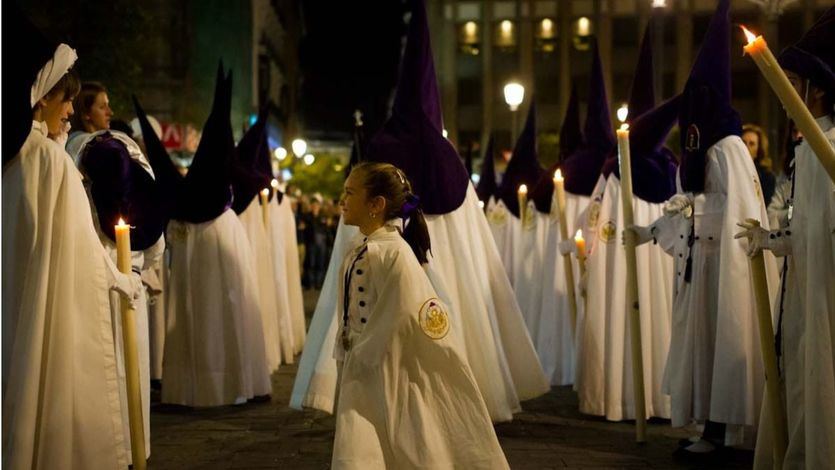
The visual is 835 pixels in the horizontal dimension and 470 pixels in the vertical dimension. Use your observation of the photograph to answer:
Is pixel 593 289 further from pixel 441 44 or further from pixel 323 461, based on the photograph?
pixel 441 44

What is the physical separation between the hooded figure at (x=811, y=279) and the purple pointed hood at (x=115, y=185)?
13.0 feet

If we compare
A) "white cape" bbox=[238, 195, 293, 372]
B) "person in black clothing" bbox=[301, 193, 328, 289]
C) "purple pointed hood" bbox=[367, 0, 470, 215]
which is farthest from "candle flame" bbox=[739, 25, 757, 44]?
"person in black clothing" bbox=[301, 193, 328, 289]

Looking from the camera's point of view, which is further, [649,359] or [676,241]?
[649,359]

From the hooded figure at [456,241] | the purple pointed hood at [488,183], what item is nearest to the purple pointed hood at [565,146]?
the purple pointed hood at [488,183]

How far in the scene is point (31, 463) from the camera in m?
4.97

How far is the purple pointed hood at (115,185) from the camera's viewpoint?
6.95 m

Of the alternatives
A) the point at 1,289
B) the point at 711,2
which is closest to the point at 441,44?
the point at 711,2

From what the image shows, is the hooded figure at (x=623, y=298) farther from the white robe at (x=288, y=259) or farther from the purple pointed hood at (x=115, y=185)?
the white robe at (x=288, y=259)

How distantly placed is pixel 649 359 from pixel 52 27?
17.6m

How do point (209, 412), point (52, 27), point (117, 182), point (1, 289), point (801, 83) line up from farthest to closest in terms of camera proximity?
point (52, 27) → point (209, 412) → point (117, 182) → point (801, 83) → point (1, 289)

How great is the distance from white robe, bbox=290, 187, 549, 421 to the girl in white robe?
1.78 meters

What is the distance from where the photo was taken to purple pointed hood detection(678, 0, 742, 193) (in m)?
7.29

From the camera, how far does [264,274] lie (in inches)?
484

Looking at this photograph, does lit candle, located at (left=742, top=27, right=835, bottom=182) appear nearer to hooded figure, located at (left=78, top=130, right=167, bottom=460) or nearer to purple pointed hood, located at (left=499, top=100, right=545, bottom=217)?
hooded figure, located at (left=78, top=130, right=167, bottom=460)
